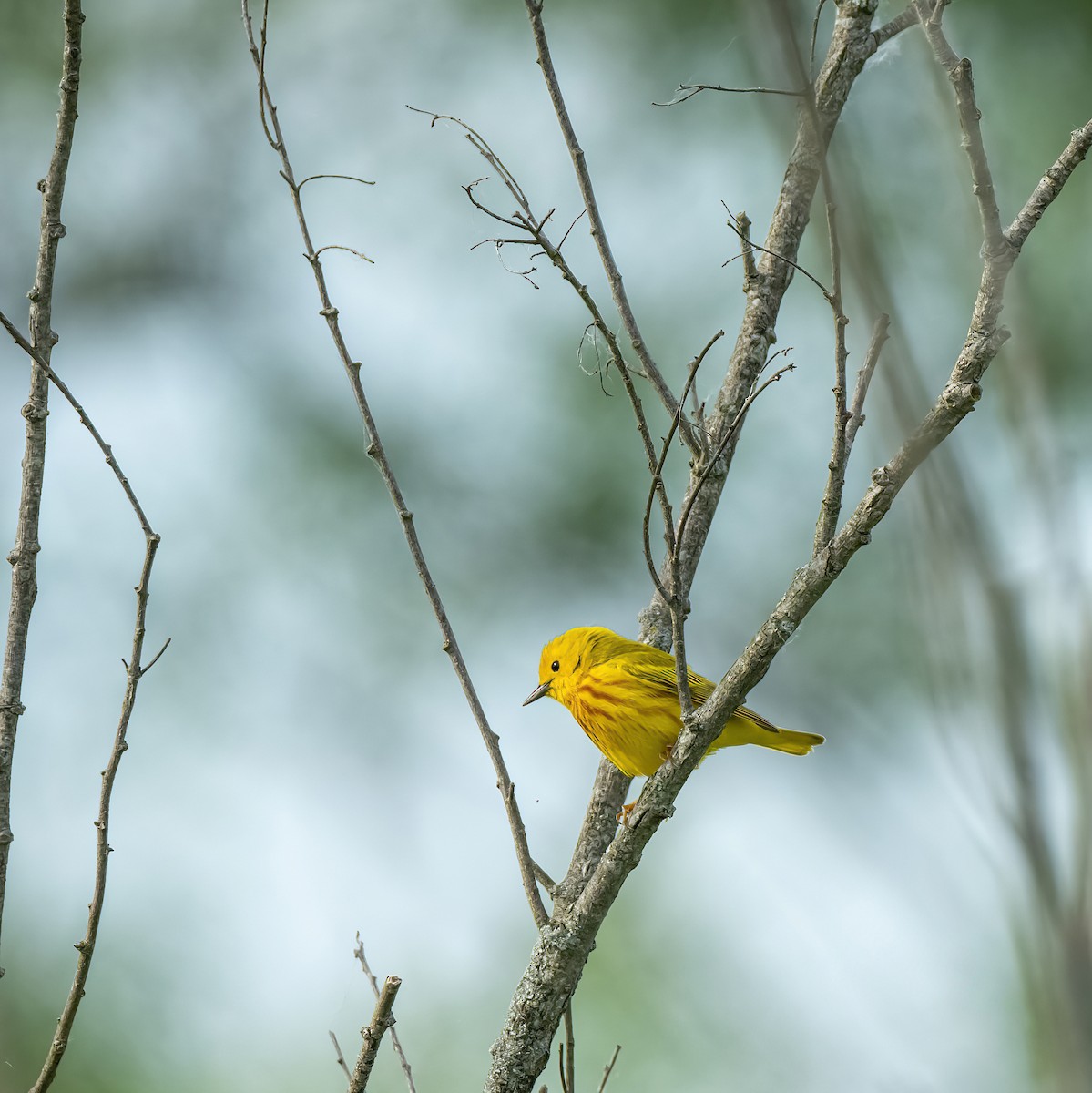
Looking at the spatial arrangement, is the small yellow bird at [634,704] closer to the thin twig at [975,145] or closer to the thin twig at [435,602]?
the thin twig at [435,602]

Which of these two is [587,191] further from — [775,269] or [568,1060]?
[568,1060]

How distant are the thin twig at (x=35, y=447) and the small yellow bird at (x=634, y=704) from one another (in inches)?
58.2

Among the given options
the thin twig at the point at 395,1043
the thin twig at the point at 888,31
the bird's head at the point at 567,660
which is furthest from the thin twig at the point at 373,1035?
the thin twig at the point at 888,31

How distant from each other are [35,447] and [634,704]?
1819mm

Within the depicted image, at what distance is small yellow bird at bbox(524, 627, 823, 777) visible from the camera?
328 cm

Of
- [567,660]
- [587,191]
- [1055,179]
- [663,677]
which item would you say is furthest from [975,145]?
[567,660]

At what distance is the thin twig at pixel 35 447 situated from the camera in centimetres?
199

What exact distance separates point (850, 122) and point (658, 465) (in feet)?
2.93

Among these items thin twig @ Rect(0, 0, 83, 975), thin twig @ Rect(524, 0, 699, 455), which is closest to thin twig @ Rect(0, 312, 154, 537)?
thin twig @ Rect(0, 0, 83, 975)

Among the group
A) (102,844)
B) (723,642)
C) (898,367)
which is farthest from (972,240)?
(723,642)

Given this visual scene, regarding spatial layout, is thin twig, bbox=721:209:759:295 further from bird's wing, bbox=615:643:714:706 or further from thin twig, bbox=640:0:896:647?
bird's wing, bbox=615:643:714:706

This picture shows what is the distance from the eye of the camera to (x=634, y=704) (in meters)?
3.39

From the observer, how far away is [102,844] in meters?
2.03

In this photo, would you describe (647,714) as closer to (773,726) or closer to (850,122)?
(773,726)
